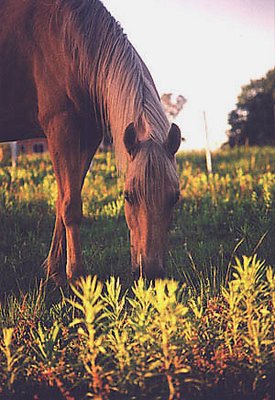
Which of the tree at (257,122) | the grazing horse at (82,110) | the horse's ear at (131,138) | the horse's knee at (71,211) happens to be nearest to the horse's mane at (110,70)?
the grazing horse at (82,110)

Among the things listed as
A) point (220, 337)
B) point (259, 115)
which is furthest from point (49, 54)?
point (259, 115)

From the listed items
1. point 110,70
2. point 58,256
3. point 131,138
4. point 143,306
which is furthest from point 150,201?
point 58,256

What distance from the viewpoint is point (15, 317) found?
2.49 meters

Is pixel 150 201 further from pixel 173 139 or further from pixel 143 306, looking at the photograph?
pixel 143 306

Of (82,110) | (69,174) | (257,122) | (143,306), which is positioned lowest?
(143,306)

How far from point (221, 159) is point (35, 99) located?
397 inches

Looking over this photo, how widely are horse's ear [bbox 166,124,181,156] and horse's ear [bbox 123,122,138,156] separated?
199 millimetres

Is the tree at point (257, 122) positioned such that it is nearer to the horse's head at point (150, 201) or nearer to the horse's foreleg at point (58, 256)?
the horse's foreleg at point (58, 256)

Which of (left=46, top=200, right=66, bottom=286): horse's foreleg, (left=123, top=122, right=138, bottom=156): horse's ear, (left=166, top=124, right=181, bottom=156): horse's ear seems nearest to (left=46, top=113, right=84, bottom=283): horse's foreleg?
(left=46, top=200, right=66, bottom=286): horse's foreleg

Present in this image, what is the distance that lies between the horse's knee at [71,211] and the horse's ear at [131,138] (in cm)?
95

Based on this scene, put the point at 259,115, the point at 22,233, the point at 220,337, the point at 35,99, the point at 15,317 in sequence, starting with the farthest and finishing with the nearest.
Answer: the point at 259,115 < the point at 22,233 < the point at 35,99 < the point at 15,317 < the point at 220,337

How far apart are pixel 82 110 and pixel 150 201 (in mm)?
1297

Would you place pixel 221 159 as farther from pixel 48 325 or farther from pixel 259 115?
pixel 259 115

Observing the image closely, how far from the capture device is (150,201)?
2.55m
